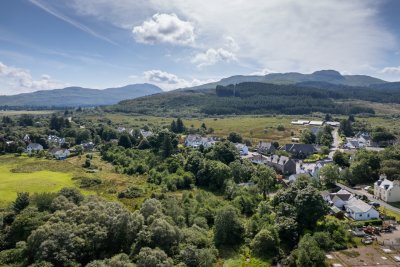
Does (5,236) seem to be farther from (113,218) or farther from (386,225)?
(386,225)

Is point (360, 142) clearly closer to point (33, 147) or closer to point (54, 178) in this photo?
point (54, 178)

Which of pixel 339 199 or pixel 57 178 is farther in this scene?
pixel 57 178

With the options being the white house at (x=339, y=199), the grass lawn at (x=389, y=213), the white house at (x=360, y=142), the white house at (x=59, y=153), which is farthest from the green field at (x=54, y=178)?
the white house at (x=360, y=142)

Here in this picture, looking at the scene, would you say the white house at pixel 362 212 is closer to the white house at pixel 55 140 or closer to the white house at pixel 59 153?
the white house at pixel 59 153

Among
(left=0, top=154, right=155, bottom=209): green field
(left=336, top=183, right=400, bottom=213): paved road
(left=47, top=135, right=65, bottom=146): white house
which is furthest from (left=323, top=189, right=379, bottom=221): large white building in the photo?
(left=47, top=135, right=65, bottom=146): white house

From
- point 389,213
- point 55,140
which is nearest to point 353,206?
point 389,213

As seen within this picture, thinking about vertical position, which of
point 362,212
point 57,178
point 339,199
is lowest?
point 57,178

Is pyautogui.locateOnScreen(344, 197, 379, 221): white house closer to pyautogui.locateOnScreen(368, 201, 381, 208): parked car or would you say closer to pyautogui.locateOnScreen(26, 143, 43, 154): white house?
pyautogui.locateOnScreen(368, 201, 381, 208): parked car

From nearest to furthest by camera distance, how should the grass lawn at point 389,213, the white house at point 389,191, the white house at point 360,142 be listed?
the grass lawn at point 389,213 → the white house at point 389,191 → the white house at point 360,142

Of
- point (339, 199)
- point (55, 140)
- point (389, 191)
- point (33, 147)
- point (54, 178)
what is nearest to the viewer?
point (339, 199)
